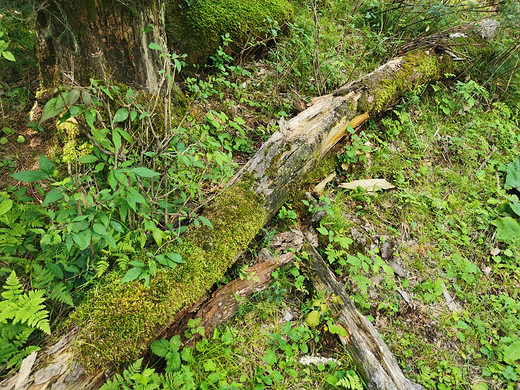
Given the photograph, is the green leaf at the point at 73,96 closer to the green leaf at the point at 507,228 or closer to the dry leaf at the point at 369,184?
the dry leaf at the point at 369,184

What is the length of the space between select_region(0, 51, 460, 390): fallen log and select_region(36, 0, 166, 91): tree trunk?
56.1 inches

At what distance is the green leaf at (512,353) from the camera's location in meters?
2.93

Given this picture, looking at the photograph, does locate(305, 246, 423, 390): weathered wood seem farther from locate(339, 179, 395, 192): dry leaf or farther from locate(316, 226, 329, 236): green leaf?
locate(339, 179, 395, 192): dry leaf

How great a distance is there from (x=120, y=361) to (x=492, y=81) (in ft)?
23.2

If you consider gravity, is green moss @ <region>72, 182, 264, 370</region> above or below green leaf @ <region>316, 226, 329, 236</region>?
above

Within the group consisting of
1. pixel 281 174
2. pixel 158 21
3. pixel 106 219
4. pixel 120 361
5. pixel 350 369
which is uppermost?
pixel 158 21

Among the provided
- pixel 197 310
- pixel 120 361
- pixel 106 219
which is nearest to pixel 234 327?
pixel 197 310

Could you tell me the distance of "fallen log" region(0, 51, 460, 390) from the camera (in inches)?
72.8

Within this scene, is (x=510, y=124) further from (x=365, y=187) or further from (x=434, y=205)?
(x=365, y=187)

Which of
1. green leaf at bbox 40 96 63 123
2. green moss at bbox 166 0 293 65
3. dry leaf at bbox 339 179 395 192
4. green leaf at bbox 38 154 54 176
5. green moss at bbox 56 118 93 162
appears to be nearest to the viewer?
green leaf at bbox 40 96 63 123

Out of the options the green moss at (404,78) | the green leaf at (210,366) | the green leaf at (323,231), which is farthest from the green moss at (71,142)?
the green moss at (404,78)

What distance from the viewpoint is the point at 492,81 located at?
18.1 ft

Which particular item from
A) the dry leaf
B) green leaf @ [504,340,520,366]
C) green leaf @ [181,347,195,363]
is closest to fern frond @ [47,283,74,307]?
green leaf @ [181,347,195,363]

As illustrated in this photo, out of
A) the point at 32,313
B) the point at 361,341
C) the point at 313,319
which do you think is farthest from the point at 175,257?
the point at 361,341
